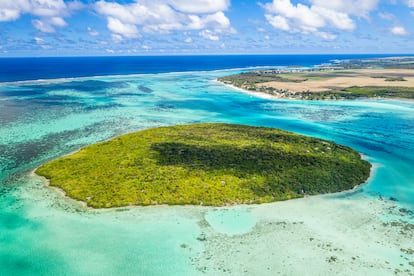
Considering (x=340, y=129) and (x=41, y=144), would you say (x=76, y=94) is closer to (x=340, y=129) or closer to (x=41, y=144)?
(x=41, y=144)

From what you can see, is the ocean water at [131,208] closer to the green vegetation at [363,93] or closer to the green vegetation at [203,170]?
the green vegetation at [203,170]

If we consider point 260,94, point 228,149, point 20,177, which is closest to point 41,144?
point 20,177

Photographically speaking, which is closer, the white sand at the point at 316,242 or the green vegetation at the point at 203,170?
the white sand at the point at 316,242

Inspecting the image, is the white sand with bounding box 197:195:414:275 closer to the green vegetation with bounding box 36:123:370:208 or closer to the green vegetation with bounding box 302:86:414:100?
the green vegetation with bounding box 36:123:370:208

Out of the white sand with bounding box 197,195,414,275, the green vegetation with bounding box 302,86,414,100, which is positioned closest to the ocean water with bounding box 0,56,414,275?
the white sand with bounding box 197,195,414,275

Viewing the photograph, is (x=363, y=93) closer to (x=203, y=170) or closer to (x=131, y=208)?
(x=203, y=170)

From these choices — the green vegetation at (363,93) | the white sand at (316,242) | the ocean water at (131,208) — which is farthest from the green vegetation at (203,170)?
the green vegetation at (363,93)

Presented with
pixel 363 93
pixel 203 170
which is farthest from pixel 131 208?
pixel 363 93
